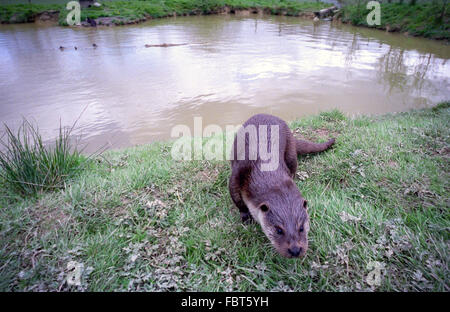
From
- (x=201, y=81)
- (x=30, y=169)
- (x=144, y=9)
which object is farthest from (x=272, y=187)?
(x=144, y=9)

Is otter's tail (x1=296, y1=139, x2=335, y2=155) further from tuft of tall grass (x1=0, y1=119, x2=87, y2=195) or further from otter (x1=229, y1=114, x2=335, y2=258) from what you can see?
tuft of tall grass (x1=0, y1=119, x2=87, y2=195)

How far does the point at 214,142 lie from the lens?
13.4 ft

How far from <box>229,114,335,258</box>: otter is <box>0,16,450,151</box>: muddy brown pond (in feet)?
10.7

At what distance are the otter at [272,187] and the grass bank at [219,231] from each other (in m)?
0.20

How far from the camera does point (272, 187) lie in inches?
84.1

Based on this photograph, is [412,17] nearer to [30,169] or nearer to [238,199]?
[238,199]

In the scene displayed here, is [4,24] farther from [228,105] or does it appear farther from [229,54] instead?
[228,105]

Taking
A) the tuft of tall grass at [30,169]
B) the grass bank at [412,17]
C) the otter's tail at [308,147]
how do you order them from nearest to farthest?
1. the tuft of tall grass at [30,169]
2. the otter's tail at [308,147]
3. the grass bank at [412,17]

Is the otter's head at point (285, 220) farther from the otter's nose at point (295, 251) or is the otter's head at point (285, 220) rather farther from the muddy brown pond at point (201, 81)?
the muddy brown pond at point (201, 81)

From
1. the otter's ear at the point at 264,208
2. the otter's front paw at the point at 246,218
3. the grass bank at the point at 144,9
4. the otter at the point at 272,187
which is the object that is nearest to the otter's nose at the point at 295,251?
the otter at the point at 272,187

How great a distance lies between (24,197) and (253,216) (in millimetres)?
2352

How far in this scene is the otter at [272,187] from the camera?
1809 millimetres

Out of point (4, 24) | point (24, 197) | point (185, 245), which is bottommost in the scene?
point (185, 245)

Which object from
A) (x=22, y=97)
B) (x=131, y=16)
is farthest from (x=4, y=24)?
(x=22, y=97)
